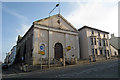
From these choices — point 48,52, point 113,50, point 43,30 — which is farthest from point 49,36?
point 113,50

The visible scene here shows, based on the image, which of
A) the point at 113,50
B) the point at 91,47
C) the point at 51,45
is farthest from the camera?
the point at 113,50

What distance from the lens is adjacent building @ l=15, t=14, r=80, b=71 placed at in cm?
1998

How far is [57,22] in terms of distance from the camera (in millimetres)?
24562

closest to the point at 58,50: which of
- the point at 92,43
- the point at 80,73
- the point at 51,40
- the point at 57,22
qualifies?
the point at 51,40

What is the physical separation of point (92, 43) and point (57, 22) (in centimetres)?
1326

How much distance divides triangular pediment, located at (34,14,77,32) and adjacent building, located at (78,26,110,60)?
5000mm

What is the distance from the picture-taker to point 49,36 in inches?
867

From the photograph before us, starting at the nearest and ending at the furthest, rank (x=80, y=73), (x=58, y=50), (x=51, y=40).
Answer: (x=80, y=73) < (x=51, y=40) < (x=58, y=50)

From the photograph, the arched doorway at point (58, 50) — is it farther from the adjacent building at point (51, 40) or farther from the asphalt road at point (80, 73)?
the asphalt road at point (80, 73)

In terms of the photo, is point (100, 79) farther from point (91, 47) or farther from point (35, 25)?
point (91, 47)

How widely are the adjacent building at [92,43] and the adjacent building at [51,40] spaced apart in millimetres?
4499

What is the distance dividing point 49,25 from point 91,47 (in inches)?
584

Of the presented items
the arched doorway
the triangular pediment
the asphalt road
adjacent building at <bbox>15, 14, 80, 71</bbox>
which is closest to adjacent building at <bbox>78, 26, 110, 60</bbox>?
→ adjacent building at <bbox>15, 14, 80, 71</bbox>

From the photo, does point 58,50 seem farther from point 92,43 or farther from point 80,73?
point 80,73
